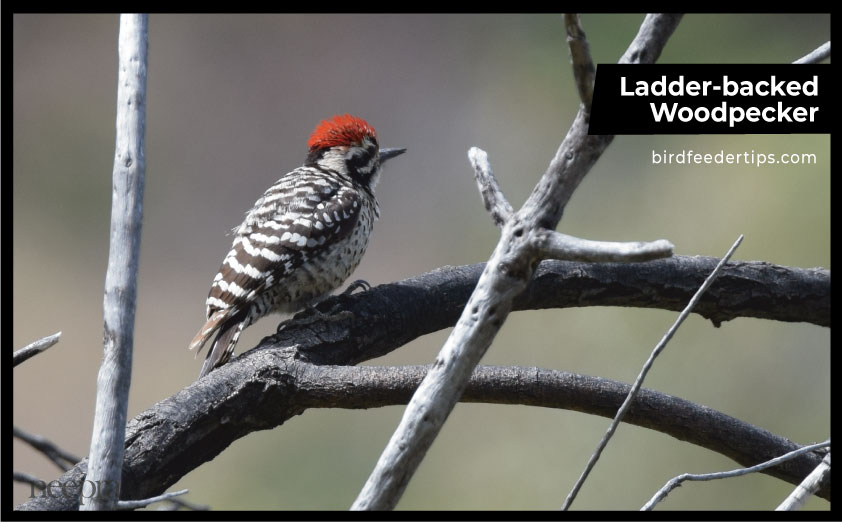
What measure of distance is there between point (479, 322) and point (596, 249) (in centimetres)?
20

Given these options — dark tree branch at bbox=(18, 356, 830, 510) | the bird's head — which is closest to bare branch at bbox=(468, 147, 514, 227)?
dark tree branch at bbox=(18, 356, 830, 510)

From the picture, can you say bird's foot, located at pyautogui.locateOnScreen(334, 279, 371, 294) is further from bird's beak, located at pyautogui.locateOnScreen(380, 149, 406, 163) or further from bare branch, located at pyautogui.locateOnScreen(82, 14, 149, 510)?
bare branch, located at pyautogui.locateOnScreen(82, 14, 149, 510)

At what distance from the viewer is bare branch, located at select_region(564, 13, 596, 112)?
3.65 feet

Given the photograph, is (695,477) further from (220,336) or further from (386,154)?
(386,154)

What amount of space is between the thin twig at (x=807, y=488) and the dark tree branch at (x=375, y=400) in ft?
0.35

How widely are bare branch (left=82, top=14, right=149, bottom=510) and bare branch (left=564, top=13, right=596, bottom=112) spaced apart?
747 millimetres

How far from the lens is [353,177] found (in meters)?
2.97

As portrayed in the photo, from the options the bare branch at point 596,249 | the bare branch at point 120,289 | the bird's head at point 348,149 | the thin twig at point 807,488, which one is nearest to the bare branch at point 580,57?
the bare branch at point 596,249

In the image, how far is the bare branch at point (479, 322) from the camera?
1.22 m

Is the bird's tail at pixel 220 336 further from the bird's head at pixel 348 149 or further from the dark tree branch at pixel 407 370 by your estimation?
the bird's head at pixel 348 149

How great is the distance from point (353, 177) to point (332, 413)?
3306 millimetres
